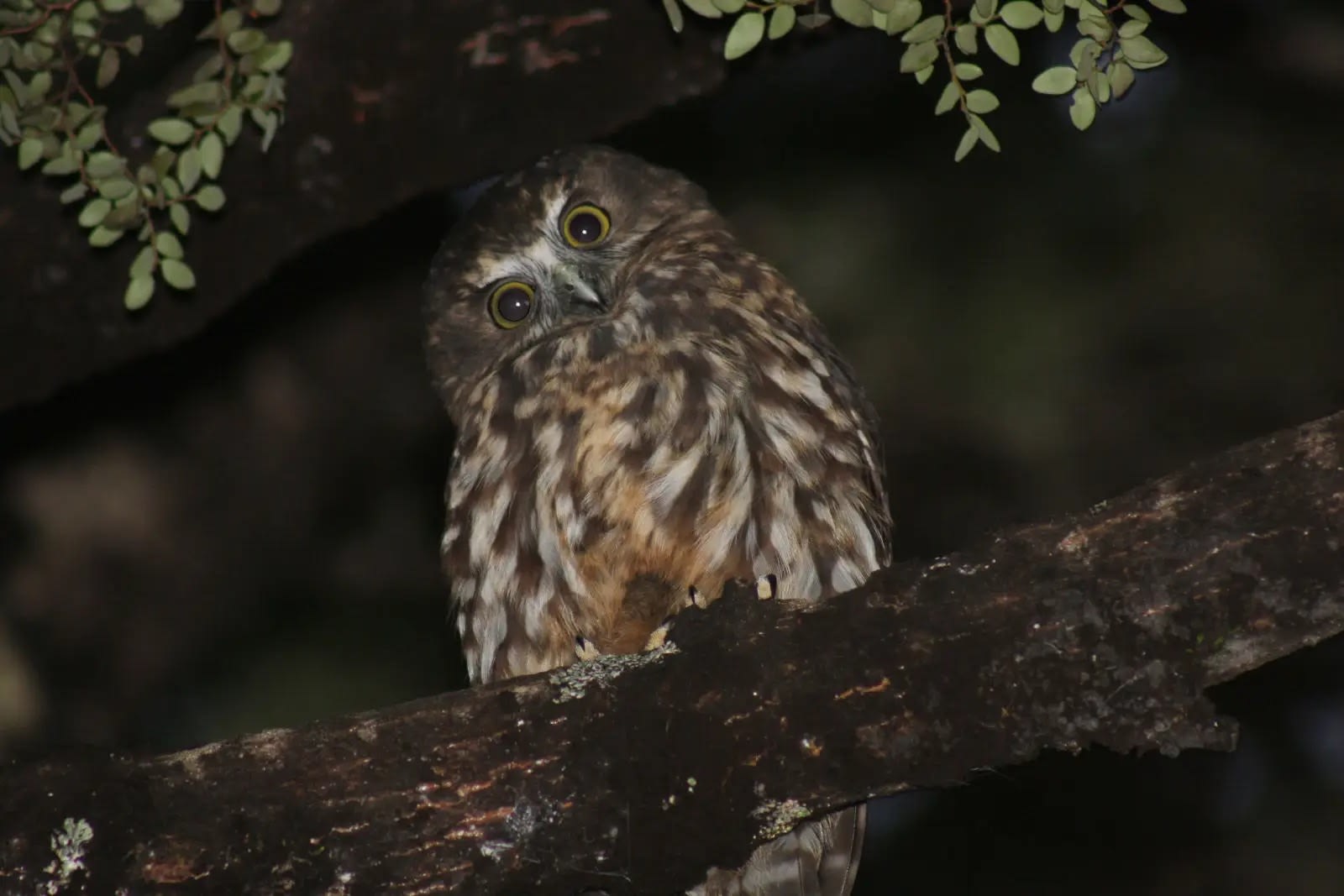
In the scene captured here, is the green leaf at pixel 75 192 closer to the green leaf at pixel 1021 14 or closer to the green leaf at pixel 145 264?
the green leaf at pixel 145 264

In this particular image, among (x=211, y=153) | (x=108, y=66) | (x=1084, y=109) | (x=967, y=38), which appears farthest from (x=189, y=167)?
(x=1084, y=109)

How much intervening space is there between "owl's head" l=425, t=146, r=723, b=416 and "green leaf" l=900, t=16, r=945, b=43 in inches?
57.3

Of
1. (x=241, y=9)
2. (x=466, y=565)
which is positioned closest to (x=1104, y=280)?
(x=466, y=565)

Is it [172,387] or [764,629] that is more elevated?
[764,629]

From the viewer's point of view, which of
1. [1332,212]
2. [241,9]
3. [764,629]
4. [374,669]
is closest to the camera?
[764,629]

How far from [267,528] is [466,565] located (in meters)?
1.86

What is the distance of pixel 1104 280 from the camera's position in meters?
6.20

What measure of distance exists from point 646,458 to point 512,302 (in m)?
1.07

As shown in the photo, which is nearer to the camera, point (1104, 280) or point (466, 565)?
point (466, 565)

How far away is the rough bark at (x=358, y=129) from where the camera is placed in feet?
14.8

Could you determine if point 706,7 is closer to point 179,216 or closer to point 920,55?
point 920,55

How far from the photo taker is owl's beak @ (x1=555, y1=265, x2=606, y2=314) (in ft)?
16.1

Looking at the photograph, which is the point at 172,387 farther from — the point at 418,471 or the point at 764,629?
the point at 764,629

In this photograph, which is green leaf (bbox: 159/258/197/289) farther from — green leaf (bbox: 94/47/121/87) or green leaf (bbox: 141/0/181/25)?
green leaf (bbox: 141/0/181/25)
